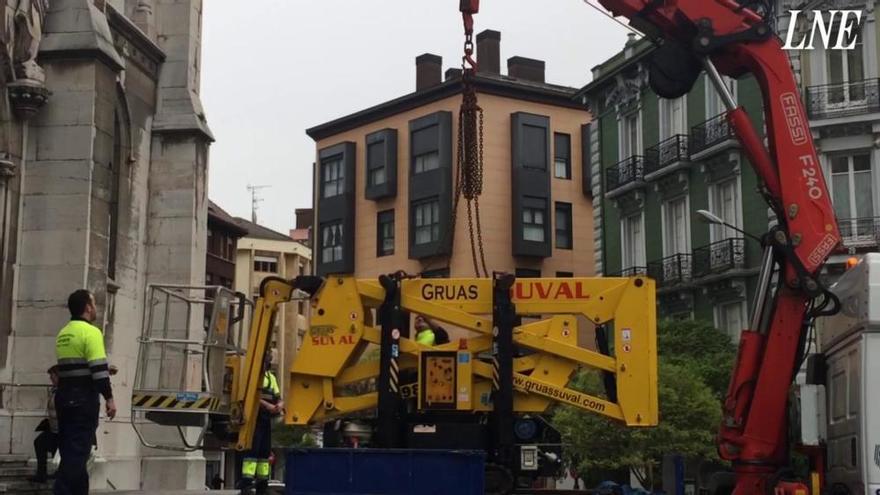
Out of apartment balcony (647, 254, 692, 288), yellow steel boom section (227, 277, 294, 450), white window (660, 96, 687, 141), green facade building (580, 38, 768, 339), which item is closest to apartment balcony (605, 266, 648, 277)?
green facade building (580, 38, 768, 339)

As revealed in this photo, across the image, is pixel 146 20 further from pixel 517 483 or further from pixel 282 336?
pixel 282 336

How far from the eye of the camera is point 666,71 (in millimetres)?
12758

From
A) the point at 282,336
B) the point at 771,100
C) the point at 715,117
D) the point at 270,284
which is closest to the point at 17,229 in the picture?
the point at 270,284

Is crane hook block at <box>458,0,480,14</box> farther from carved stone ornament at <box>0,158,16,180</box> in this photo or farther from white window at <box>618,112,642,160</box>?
white window at <box>618,112,642,160</box>

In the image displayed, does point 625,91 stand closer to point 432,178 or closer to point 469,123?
point 432,178

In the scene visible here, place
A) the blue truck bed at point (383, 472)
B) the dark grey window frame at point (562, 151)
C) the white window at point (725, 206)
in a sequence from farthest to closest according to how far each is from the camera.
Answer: the dark grey window frame at point (562, 151)
the white window at point (725, 206)
the blue truck bed at point (383, 472)

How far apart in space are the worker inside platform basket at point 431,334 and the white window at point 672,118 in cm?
2807

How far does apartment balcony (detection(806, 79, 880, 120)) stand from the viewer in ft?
107

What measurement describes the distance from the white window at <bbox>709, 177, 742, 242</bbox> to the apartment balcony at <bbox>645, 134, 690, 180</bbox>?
1.68m

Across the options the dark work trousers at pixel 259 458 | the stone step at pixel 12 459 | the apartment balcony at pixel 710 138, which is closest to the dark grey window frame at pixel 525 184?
the apartment balcony at pixel 710 138

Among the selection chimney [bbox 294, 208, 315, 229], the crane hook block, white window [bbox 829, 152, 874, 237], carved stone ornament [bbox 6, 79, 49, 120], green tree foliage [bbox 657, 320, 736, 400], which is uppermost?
chimney [bbox 294, 208, 315, 229]

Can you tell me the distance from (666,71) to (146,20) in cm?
1408

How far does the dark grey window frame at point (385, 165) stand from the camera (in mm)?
59969

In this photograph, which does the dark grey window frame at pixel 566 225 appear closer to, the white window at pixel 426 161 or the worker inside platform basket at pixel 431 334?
the white window at pixel 426 161
